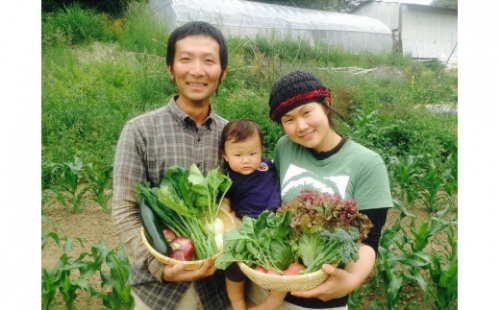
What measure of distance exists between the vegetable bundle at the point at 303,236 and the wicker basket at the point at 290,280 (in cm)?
4

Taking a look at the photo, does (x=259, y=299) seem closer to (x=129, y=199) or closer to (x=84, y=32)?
(x=129, y=199)

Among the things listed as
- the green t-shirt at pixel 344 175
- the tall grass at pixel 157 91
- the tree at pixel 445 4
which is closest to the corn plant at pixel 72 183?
the tall grass at pixel 157 91

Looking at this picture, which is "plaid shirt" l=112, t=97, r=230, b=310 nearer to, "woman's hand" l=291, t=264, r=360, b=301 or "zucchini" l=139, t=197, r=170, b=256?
"zucchini" l=139, t=197, r=170, b=256

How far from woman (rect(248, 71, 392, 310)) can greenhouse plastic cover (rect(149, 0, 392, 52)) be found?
1062 centimetres

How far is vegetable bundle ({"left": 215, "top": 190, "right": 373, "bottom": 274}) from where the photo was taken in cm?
159

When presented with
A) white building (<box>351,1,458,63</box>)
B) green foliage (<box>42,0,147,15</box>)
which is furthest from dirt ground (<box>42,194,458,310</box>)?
white building (<box>351,1,458,63</box>)

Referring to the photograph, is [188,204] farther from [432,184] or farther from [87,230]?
[432,184]

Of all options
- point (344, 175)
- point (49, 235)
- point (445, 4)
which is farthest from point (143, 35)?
point (445, 4)

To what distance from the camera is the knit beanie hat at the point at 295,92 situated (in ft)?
6.22

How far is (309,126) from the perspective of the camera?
189 centimetres

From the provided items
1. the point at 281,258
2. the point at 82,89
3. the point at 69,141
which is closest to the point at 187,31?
the point at 281,258

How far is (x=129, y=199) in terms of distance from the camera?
1.93 meters

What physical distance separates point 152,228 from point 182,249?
6.0 inches

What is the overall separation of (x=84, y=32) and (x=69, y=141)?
6.94 m
